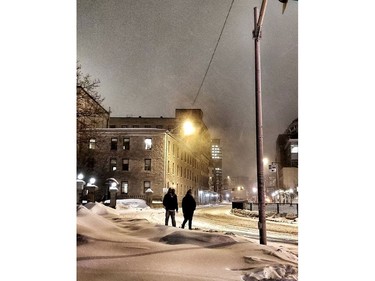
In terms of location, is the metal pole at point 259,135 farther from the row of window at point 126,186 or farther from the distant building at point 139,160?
the row of window at point 126,186

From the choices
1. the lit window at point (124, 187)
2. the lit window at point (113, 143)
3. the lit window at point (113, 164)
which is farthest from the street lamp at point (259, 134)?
the lit window at point (113, 143)

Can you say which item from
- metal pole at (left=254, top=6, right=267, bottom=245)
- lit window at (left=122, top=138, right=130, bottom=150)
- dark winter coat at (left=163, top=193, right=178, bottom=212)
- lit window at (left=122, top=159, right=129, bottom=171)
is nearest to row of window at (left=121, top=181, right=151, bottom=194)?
lit window at (left=122, top=159, right=129, bottom=171)

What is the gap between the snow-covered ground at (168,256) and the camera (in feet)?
13.8

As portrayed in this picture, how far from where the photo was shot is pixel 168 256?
480 cm

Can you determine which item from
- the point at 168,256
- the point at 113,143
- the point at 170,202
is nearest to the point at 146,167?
the point at 113,143

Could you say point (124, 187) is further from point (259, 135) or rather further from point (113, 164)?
point (259, 135)

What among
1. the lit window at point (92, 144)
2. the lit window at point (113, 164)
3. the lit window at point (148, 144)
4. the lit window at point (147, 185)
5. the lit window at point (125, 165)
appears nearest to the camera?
the lit window at point (92, 144)
